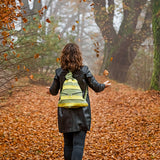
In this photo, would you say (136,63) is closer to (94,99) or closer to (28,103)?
(94,99)

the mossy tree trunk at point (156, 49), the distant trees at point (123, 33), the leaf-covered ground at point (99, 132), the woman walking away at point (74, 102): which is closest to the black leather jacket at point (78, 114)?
the woman walking away at point (74, 102)

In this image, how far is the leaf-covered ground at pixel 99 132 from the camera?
4547 mm

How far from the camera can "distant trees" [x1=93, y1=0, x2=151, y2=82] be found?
14.0m

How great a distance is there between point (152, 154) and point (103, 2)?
11363 millimetres

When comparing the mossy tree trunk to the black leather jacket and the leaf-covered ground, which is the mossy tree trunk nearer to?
the leaf-covered ground

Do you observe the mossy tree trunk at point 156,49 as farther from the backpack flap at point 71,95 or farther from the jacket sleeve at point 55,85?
the backpack flap at point 71,95

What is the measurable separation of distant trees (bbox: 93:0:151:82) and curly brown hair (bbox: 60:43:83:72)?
11.1 metres

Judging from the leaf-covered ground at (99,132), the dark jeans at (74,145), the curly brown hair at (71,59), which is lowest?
the leaf-covered ground at (99,132)

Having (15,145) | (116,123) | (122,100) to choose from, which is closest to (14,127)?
(15,145)

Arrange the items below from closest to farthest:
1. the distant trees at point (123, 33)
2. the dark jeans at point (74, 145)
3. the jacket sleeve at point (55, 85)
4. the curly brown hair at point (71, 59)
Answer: the dark jeans at point (74, 145) < the curly brown hair at point (71, 59) < the jacket sleeve at point (55, 85) < the distant trees at point (123, 33)

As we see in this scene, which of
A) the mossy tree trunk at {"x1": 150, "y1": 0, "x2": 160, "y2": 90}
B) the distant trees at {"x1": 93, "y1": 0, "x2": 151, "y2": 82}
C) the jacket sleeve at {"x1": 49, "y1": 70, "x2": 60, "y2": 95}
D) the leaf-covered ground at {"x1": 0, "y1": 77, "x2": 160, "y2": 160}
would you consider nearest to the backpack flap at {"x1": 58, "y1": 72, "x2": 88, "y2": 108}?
the jacket sleeve at {"x1": 49, "y1": 70, "x2": 60, "y2": 95}

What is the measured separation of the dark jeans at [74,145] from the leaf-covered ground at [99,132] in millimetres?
1480

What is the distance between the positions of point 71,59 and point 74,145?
1.17 meters

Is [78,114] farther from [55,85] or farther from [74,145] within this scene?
[55,85]
